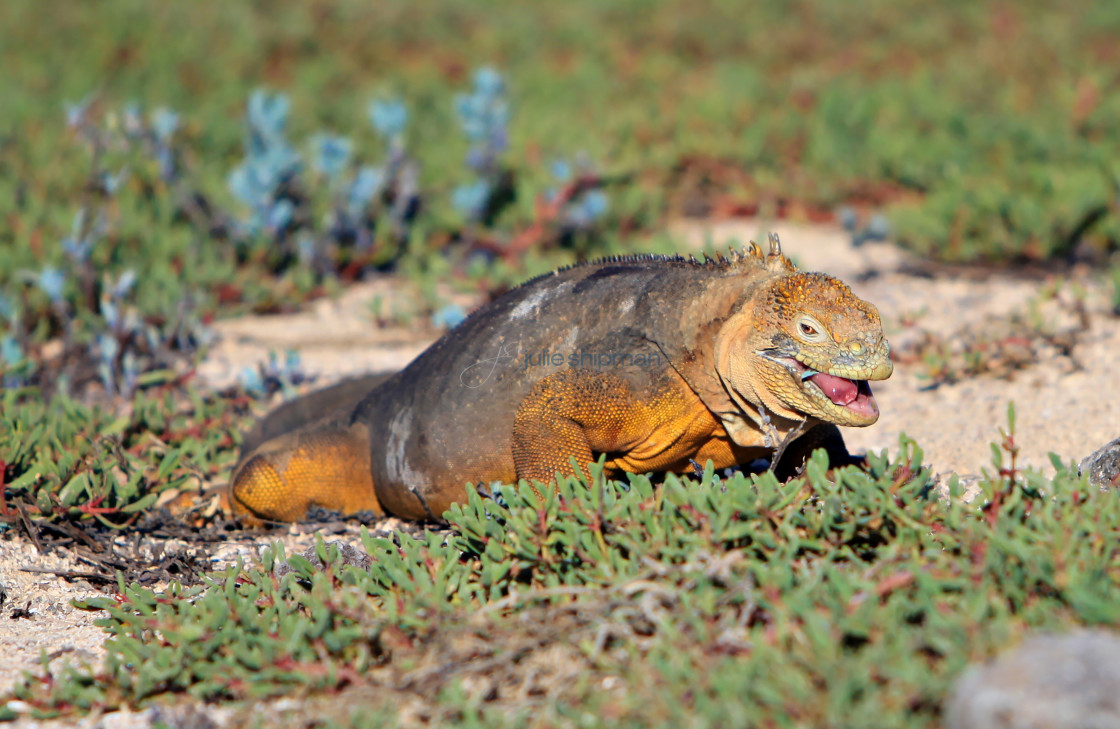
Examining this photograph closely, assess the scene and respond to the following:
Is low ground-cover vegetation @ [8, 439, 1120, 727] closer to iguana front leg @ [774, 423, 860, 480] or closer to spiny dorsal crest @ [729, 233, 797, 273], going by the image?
iguana front leg @ [774, 423, 860, 480]

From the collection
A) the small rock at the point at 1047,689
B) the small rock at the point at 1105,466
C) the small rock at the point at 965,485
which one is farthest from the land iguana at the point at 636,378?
the small rock at the point at 1047,689

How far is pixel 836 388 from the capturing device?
2977 mm

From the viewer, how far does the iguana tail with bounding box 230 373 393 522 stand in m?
3.82

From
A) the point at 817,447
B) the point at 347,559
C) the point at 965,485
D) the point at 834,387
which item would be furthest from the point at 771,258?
the point at 347,559

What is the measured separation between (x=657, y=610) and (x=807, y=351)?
3.03 ft

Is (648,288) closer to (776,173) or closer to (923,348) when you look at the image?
(923,348)

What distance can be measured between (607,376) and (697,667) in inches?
42.5

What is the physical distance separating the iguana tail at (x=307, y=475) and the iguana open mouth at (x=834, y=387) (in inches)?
65.3

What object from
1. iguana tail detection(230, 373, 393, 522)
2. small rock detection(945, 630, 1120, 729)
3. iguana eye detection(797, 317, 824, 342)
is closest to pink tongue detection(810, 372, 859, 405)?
iguana eye detection(797, 317, 824, 342)

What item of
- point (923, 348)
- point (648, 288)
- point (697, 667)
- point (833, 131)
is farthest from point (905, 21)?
point (697, 667)

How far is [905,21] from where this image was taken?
32.0 feet

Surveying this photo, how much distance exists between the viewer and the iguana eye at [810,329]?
116 inches

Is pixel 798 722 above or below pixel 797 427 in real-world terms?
below

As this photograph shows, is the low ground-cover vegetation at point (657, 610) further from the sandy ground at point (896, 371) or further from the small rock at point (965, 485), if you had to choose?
the small rock at point (965, 485)
